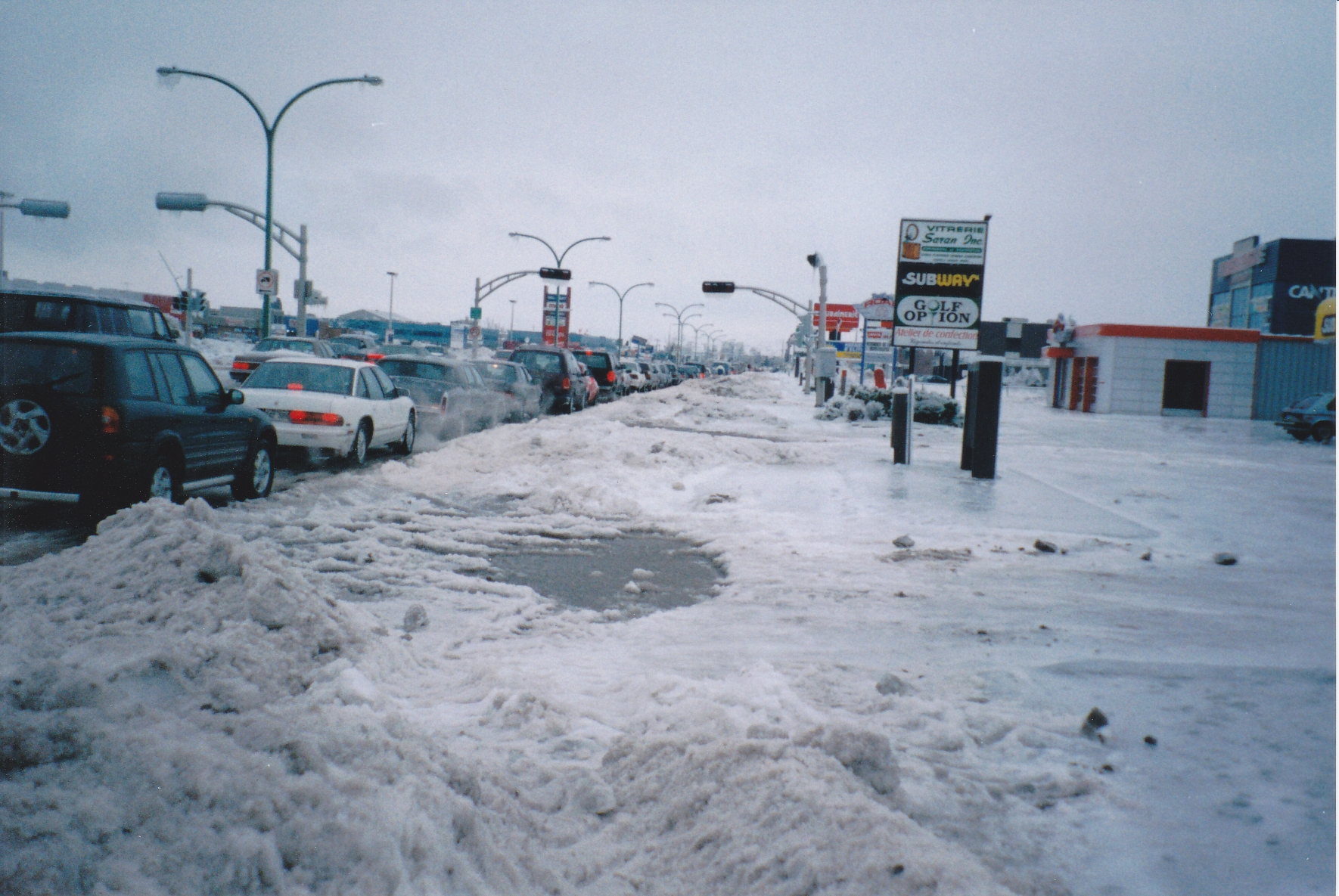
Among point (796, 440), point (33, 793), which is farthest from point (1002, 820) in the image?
point (796, 440)

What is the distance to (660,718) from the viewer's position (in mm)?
3961

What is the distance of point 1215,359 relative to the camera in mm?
40312

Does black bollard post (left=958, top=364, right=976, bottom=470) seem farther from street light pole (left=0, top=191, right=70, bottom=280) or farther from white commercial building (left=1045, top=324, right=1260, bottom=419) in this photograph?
white commercial building (left=1045, top=324, right=1260, bottom=419)

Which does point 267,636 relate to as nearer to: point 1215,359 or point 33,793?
point 33,793

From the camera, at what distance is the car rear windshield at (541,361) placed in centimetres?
2622

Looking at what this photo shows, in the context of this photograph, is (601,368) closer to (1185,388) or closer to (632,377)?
(632,377)

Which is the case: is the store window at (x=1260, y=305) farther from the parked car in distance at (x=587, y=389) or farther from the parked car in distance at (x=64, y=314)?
the parked car in distance at (x=64, y=314)

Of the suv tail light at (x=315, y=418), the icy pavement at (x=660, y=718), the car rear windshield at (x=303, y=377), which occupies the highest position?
the car rear windshield at (x=303, y=377)

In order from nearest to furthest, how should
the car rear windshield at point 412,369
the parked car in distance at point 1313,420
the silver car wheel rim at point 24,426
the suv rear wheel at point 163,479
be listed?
the silver car wheel rim at point 24,426 < the suv rear wheel at point 163,479 < the car rear windshield at point 412,369 < the parked car in distance at point 1313,420

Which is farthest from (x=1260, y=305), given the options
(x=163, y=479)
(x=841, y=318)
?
(x=163, y=479)

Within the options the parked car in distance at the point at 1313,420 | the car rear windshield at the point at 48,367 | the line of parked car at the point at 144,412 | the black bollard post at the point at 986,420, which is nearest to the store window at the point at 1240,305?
the parked car in distance at the point at 1313,420

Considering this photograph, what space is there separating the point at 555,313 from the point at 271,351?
34.4 m

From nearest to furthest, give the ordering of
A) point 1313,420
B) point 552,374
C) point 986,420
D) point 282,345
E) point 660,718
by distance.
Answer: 1. point 660,718
2. point 986,420
3. point 282,345
4. point 552,374
5. point 1313,420

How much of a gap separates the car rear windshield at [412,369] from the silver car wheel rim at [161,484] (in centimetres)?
1023
